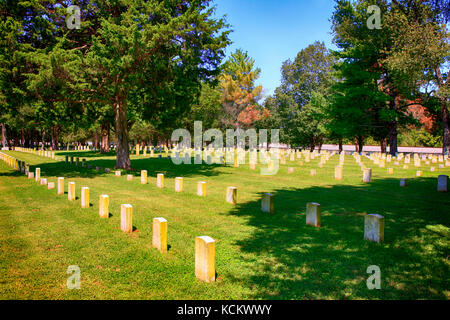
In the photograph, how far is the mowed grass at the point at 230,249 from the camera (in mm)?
A: 4344

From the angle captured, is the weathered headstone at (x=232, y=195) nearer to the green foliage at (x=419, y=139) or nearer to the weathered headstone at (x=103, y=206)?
the weathered headstone at (x=103, y=206)

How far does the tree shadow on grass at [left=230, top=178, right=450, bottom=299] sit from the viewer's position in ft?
14.2

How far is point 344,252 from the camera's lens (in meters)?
5.66

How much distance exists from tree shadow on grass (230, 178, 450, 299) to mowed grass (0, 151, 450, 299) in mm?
21

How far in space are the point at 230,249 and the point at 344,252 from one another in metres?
2.27

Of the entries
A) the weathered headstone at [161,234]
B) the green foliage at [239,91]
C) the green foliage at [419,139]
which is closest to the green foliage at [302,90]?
the green foliage at [239,91]

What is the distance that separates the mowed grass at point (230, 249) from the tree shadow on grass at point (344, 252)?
2 cm

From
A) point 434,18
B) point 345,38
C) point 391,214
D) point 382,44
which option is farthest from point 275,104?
point 391,214

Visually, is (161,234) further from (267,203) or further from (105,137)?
(105,137)

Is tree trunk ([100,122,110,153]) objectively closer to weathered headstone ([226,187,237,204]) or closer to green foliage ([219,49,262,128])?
green foliage ([219,49,262,128])

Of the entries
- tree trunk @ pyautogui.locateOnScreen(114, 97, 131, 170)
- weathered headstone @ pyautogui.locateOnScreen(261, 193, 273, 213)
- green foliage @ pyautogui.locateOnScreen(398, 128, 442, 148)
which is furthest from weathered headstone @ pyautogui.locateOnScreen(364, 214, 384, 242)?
green foliage @ pyautogui.locateOnScreen(398, 128, 442, 148)
